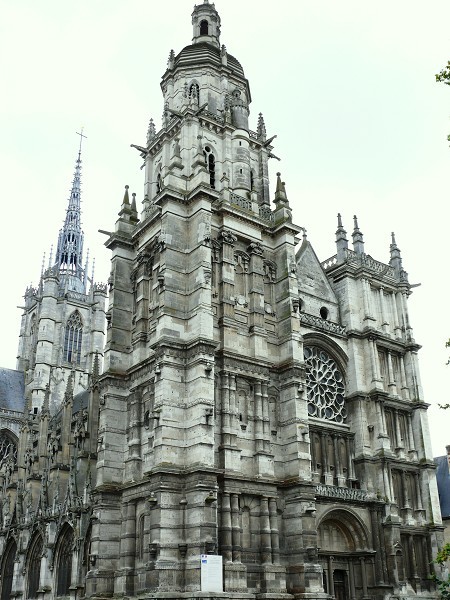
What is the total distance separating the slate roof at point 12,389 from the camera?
214 feet

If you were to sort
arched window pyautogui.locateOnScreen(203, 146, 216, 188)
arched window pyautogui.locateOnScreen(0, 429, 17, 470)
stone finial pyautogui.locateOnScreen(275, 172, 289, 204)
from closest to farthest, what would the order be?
arched window pyautogui.locateOnScreen(203, 146, 216, 188) < stone finial pyautogui.locateOnScreen(275, 172, 289, 204) < arched window pyautogui.locateOnScreen(0, 429, 17, 470)

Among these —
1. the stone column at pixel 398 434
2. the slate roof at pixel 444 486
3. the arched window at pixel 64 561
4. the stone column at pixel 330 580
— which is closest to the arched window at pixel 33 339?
the arched window at pixel 64 561

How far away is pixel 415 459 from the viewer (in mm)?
35531

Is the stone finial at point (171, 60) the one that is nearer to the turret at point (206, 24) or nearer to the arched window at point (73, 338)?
the turret at point (206, 24)

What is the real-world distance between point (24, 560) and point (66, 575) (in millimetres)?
6321

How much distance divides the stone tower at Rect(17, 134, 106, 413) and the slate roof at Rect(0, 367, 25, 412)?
26.0 inches

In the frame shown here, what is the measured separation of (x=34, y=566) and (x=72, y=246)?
52.4 metres

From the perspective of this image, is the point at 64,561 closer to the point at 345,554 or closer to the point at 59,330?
the point at 345,554

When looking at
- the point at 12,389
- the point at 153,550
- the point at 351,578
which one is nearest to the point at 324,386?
the point at 351,578

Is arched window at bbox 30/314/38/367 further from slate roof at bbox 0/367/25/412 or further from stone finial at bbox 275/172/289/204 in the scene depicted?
stone finial at bbox 275/172/289/204

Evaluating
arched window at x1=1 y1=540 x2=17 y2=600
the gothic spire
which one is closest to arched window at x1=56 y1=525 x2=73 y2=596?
arched window at x1=1 y1=540 x2=17 y2=600

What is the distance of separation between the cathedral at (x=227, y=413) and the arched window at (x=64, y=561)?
16 centimetres

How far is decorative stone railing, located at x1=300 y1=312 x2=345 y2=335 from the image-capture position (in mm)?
34250

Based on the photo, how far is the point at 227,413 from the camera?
88.6 ft
